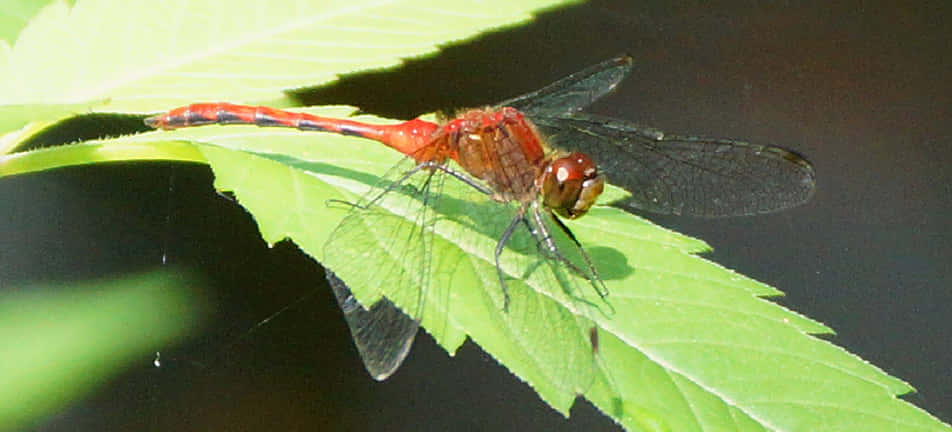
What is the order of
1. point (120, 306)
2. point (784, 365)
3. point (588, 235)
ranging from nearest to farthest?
point (784, 365) < point (588, 235) < point (120, 306)

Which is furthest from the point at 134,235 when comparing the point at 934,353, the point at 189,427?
the point at 934,353

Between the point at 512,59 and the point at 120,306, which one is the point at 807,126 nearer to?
the point at 512,59

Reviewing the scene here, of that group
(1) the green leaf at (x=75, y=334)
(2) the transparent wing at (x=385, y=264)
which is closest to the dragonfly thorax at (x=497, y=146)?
(2) the transparent wing at (x=385, y=264)

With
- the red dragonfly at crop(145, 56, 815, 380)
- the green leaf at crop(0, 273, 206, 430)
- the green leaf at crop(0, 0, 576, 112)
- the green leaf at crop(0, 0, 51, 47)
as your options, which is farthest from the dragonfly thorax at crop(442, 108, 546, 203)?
the green leaf at crop(0, 273, 206, 430)

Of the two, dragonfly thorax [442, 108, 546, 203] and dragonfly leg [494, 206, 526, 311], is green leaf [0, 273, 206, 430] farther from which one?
dragonfly leg [494, 206, 526, 311]

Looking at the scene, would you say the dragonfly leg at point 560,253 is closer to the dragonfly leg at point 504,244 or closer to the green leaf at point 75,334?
the dragonfly leg at point 504,244

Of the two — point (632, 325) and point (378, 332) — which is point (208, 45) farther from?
point (632, 325)

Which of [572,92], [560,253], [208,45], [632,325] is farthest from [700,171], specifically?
[208,45]
